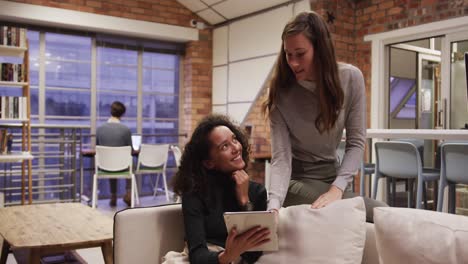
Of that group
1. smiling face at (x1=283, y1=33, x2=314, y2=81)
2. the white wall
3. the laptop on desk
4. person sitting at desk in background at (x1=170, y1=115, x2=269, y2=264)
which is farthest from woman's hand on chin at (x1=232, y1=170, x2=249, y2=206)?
the laptop on desk

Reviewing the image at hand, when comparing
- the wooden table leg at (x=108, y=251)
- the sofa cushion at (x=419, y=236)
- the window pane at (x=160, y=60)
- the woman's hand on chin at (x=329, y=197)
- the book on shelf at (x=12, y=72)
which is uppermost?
the window pane at (x=160, y=60)

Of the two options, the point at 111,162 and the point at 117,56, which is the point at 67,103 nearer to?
the point at 117,56

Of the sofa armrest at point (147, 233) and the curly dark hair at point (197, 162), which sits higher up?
the curly dark hair at point (197, 162)

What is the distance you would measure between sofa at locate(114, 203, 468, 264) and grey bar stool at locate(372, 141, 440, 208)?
1.65 metres

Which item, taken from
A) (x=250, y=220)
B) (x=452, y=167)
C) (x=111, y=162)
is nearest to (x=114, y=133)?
(x=111, y=162)

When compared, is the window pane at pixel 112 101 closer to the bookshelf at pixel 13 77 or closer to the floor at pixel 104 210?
the floor at pixel 104 210

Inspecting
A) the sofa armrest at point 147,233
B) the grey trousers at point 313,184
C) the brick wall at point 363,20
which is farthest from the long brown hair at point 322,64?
the brick wall at point 363,20

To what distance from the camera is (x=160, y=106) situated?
7.06 metres

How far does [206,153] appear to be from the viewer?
1.67 m

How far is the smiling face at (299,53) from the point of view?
4.77ft

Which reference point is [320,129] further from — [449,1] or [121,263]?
[449,1]

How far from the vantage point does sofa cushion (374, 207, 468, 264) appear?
1.23 m

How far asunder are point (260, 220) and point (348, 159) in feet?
1.59

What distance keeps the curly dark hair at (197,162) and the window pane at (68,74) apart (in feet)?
16.4
